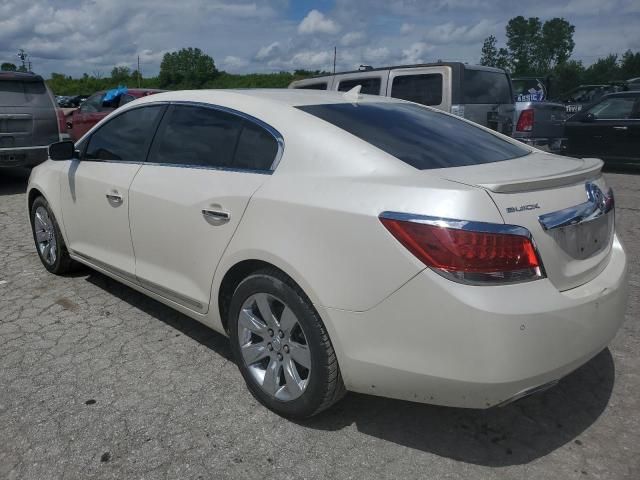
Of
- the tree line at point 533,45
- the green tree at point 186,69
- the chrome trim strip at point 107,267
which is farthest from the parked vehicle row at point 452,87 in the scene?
the tree line at point 533,45

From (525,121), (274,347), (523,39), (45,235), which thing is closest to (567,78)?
(523,39)

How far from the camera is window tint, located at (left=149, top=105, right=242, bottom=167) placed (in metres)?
3.09

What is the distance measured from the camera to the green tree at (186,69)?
7088 centimetres

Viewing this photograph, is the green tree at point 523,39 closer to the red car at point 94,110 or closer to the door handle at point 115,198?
the red car at point 94,110

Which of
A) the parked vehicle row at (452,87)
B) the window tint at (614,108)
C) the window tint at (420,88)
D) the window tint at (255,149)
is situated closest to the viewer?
the window tint at (255,149)

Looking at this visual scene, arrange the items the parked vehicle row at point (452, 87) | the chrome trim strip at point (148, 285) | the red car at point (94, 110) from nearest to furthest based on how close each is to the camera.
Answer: the chrome trim strip at point (148, 285)
the parked vehicle row at point (452, 87)
the red car at point (94, 110)

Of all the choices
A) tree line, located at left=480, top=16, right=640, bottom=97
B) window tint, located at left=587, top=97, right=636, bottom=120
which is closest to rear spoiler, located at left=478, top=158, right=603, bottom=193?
window tint, located at left=587, top=97, right=636, bottom=120

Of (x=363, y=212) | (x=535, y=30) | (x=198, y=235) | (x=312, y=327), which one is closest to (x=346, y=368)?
→ (x=312, y=327)

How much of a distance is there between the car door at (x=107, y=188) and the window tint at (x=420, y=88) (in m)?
5.37

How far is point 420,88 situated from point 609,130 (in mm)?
4729

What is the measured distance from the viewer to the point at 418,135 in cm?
292

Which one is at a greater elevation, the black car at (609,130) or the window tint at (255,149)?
the window tint at (255,149)

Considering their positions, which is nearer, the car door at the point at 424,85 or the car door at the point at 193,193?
the car door at the point at 193,193

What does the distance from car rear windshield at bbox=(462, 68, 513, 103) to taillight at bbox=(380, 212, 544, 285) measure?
255 inches
